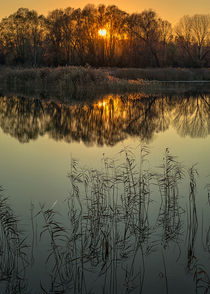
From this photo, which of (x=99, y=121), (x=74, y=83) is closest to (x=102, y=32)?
(x=74, y=83)

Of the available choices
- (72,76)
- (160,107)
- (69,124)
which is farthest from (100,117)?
(72,76)

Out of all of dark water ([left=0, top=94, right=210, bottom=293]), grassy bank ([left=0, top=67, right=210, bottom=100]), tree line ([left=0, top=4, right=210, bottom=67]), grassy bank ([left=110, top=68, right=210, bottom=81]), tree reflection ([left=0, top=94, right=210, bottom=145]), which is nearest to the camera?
dark water ([left=0, top=94, right=210, bottom=293])

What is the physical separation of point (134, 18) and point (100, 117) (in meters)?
47.4

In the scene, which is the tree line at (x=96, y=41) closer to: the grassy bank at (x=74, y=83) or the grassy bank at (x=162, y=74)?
the grassy bank at (x=162, y=74)

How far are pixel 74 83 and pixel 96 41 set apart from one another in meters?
28.5

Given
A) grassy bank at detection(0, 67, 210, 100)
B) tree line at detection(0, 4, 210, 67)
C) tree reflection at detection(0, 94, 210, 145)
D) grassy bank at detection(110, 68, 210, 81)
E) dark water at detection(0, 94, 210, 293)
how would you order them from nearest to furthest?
dark water at detection(0, 94, 210, 293)
tree reflection at detection(0, 94, 210, 145)
grassy bank at detection(0, 67, 210, 100)
grassy bank at detection(110, 68, 210, 81)
tree line at detection(0, 4, 210, 67)

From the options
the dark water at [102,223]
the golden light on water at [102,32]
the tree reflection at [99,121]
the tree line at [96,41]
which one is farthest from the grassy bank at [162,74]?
the dark water at [102,223]

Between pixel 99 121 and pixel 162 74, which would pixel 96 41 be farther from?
pixel 99 121

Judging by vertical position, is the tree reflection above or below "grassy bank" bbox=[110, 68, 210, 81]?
below

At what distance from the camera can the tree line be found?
57.8 m

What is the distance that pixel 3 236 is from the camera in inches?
185

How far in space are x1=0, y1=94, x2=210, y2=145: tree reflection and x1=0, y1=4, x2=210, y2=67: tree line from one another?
3675 centimetres

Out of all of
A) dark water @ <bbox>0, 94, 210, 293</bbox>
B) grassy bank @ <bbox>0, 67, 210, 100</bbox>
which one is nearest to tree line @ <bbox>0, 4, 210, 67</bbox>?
grassy bank @ <bbox>0, 67, 210, 100</bbox>

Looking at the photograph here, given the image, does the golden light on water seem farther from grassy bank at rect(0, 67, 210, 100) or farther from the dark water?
the dark water
